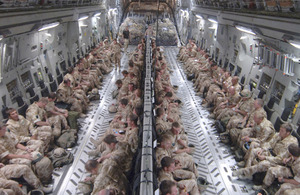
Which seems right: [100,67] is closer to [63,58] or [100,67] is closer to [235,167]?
[63,58]

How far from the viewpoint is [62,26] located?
7742mm

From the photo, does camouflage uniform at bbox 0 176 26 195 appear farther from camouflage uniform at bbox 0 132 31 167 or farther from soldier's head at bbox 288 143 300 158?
soldier's head at bbox 288 143 300 158

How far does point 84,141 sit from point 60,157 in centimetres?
83

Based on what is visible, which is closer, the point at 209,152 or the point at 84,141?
the point at 209,152

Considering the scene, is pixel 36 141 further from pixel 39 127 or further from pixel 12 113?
pixel 12 113

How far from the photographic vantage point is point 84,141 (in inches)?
199

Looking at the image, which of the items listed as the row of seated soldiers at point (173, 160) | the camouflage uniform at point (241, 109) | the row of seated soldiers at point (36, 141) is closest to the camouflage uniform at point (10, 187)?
the row of seated soldiers at point (36, 141)

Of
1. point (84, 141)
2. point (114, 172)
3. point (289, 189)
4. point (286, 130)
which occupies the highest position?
Answer: point (286, 130)

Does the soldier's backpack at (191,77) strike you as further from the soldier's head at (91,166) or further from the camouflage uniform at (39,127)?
the soldier's head at (91,166)

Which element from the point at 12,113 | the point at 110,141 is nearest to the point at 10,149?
the point at 12,113

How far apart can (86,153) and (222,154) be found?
9.72 ft

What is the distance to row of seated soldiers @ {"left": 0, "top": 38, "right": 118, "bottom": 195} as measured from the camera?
339cm

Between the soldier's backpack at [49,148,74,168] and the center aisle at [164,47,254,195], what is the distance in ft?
8.61

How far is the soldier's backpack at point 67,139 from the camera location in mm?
4699
